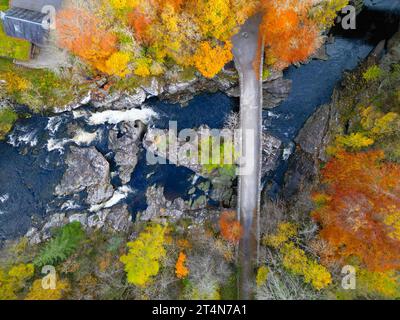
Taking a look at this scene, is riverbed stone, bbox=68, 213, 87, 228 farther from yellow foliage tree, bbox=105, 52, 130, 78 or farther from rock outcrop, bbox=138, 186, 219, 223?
yellow foliage tree, bbox=105, 52, 130, 78

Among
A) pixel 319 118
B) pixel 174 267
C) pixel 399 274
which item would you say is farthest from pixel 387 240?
pixel 174 267

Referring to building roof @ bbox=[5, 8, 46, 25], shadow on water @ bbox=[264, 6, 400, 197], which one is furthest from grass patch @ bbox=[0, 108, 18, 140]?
shadow on water @ bbox=[264, 6, 400, 197]

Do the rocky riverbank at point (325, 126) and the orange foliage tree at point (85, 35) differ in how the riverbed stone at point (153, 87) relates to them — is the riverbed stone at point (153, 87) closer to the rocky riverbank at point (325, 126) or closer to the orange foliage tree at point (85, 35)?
the orange foliage tree at point (85, 35)

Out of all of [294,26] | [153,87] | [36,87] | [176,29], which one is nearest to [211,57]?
[176,29]

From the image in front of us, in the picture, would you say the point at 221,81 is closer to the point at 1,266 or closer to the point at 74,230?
the point at 74,230

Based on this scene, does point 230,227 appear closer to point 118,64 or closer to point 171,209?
point 171,209

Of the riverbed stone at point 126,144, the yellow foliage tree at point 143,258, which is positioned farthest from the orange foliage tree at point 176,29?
the yellow foliage tree at point 143,258
